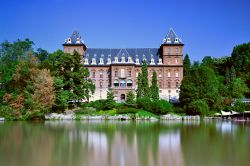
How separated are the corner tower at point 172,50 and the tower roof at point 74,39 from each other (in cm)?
1549

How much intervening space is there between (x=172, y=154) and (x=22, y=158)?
586 cm

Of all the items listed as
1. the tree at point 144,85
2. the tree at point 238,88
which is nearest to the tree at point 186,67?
the tree at point 238,88

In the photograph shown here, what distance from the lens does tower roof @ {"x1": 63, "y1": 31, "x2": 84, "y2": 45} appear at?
188 feet

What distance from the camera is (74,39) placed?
190 feet

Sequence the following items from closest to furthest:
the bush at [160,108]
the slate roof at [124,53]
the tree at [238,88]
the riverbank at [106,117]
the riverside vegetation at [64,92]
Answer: the riverside vegetation at [64,92]
the riverbank at [106,117]
the bush at [160,108]
the tree at [238,88]
the slate roof at [124,53]

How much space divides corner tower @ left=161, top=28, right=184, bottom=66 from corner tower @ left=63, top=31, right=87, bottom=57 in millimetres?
15260

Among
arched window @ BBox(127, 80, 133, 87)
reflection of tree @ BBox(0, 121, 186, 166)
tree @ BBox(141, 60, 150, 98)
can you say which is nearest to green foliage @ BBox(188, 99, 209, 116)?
tree @ BBox(141, 60, 150, 98)

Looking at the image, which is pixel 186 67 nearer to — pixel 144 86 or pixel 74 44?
pixel 144 86

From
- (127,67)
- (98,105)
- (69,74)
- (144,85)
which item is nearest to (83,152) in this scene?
(69,74)

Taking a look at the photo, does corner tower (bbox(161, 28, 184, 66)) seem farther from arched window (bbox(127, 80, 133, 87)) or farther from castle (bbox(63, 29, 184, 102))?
arched window (bbox(127, 80, 133, 87))

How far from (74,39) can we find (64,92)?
20306mm

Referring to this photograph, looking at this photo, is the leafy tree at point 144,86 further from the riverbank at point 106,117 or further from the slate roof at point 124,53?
the slate roof at point 124,53

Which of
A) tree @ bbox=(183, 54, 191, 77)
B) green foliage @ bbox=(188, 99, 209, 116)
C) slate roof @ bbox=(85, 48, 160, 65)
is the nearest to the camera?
green foliage @ bbox=(188, 99, 209, 116)

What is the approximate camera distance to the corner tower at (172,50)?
189 feet
